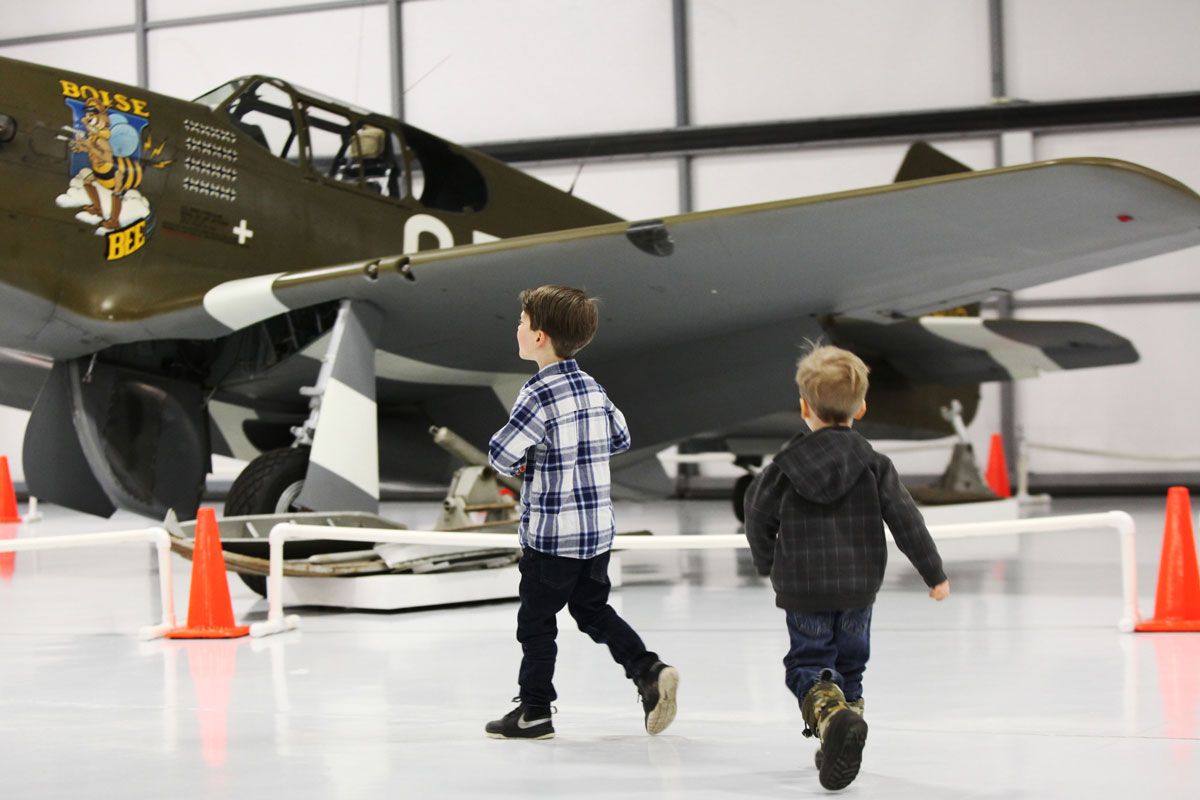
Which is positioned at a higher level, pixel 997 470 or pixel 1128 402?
pixel 1128 402

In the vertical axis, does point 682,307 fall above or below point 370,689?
above

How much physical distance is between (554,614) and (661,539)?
1800mm

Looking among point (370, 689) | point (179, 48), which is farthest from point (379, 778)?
point (179, 48)

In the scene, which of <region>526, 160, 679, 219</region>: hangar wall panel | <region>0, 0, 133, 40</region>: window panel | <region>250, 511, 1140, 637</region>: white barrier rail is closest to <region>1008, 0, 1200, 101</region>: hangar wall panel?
<region>526, 160, 679, 219</region>: hangar wall panel

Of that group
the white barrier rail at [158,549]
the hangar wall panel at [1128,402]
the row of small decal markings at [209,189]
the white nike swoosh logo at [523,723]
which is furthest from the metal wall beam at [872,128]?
the white nike swoosh logo at [523,723]

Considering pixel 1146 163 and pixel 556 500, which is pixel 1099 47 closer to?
pixel 1146 163

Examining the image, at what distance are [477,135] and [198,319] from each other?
964 cm

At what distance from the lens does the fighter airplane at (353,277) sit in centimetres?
511

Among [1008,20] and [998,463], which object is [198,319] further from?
[1008,20]

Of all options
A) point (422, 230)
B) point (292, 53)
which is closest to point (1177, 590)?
point (422, 230)

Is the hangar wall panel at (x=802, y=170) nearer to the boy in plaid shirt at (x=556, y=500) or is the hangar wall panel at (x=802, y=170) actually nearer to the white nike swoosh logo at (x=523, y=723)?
the boy in plaid shirt at (x=556, y=500)

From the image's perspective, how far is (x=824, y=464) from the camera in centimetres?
249

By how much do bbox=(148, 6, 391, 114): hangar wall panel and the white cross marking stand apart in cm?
Result: 890

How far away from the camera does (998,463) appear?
1210 centimetres
